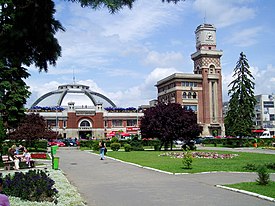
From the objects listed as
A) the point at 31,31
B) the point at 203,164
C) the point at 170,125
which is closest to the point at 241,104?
the point at 170,125

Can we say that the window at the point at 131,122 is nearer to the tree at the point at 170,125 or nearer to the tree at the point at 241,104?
the tree at the point at 241,104

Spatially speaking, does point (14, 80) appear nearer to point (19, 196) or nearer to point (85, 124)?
point (19, 196)

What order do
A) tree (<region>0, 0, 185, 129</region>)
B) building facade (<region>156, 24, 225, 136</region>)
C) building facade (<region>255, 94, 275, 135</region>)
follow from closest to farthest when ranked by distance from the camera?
tree (<region>0, 0, 185, 129</region>), building facade (<region>156, 24, 225, 136</region>), building facade (<region>255, 94, 275, 135</region>)

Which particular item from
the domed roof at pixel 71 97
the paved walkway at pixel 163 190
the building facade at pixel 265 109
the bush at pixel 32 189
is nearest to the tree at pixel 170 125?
the paved walkway at pixel 163 190

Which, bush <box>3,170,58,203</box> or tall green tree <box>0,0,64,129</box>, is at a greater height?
tall green tree <box>0,0,64,129</box>

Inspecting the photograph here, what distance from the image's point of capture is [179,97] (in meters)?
92.7

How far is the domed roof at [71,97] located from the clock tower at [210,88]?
3306cm

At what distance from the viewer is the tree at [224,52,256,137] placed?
58.1 metres

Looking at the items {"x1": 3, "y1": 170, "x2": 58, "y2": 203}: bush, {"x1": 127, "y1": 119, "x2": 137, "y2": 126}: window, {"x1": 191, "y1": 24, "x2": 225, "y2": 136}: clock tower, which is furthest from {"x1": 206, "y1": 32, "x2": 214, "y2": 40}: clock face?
{"x1": 3, "y1": 170, "x2": 58, "y2": 203}: bush

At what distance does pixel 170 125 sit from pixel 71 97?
250 feet

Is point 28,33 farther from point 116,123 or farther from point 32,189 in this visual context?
point 116,123

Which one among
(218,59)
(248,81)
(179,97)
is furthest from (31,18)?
(218,59)

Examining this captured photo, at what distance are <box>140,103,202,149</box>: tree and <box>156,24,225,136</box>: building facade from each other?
50753 mm

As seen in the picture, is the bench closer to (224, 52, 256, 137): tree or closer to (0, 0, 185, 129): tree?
(0, 0, 185, 129): tree
